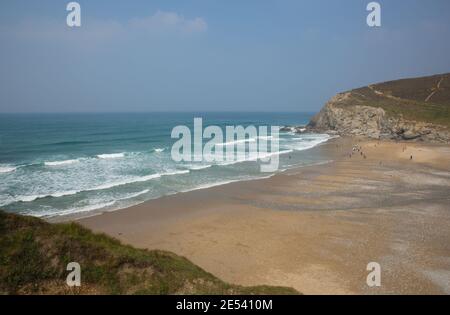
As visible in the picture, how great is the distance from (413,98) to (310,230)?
79118 mm

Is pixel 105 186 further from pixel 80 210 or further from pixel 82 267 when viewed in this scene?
pixel 82 267

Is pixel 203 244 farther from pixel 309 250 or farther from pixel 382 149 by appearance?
pixel 382 149

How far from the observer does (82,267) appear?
9.38 m

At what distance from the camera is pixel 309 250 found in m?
17.3

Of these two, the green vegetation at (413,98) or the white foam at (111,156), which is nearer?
the white foam at (111,156)

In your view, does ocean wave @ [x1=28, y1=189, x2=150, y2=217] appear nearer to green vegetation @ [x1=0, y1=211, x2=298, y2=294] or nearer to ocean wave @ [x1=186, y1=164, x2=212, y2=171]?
green vegetation @ [x1=0, y1=211, x2=298, y2=294]

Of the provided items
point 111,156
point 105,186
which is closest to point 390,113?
point 111,156

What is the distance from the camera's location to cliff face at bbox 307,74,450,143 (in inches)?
2576

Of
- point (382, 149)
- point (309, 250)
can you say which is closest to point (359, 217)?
point (309, 250)

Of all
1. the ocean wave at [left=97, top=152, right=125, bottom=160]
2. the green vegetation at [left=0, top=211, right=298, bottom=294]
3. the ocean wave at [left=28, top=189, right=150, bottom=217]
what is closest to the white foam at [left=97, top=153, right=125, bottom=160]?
the ocean wave at [left=97, top=152, right=125, bottom=160]

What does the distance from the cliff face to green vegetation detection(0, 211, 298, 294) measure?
65617 mm

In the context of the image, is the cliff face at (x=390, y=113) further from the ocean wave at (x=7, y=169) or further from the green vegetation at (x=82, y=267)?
the ocean wave at (x=7, y=169)

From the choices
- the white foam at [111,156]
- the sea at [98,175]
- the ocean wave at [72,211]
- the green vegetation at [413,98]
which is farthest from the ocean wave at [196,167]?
the green vegetation at [413,98]

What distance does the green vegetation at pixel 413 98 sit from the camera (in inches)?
2724
